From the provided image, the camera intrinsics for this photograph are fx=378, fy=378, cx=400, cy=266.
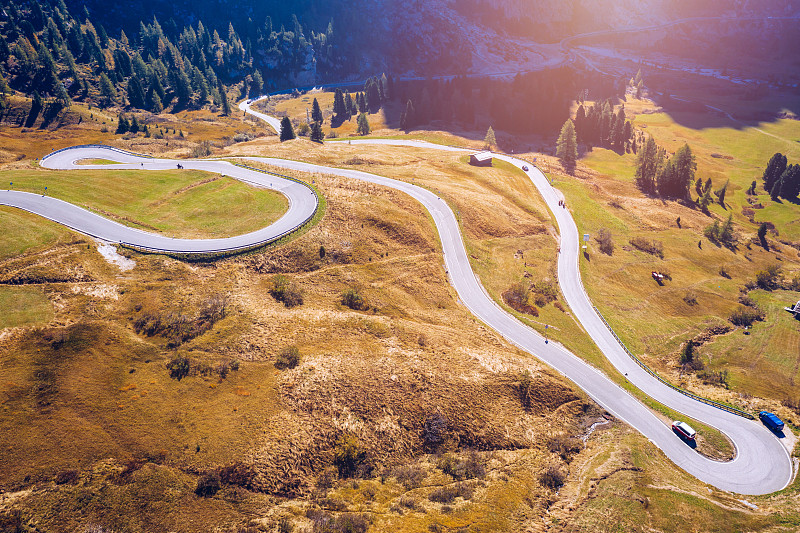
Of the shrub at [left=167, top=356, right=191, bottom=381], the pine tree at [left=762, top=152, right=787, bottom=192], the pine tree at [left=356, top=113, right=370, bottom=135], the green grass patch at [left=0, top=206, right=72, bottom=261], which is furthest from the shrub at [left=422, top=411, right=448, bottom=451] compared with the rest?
the pine tree at [left=762, top=152, right=787, bottom=192]

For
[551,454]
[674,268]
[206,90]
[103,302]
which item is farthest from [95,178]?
[206,90]

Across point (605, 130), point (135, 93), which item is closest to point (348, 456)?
point (605, 130)

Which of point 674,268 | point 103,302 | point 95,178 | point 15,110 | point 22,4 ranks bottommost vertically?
point 674,268

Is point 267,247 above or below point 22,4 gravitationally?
below

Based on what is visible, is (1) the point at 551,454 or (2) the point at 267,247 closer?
(1) the point at 551,454

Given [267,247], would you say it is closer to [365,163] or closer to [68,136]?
[365,163]

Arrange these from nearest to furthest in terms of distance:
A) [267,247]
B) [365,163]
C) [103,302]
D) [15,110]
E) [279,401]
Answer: [279,401] < [103,302] < [267,247] < [365,163] < [15,110]

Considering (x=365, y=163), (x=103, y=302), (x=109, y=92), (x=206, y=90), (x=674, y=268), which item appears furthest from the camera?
(x=206, y=90)
